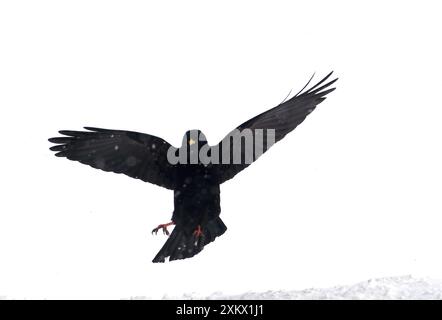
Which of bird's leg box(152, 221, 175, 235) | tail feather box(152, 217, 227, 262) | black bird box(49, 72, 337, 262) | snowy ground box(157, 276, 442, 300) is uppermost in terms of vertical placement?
black bird box(49, 72, 337, 262)

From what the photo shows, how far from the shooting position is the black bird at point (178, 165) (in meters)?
Result: 7.59

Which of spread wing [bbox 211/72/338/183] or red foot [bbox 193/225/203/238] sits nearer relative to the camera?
red foot [bbox 193/225/203/238]

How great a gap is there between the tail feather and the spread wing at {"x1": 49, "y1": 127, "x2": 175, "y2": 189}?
1.82 ft

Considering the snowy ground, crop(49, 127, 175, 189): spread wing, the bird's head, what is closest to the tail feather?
crop(49, 127, 175, 189): spread wing

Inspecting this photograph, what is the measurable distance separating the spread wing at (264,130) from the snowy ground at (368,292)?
1.87m

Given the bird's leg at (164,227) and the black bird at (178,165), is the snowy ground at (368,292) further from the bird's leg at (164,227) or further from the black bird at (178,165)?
the bird's leg at (164,227)

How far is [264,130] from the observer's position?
328 inches

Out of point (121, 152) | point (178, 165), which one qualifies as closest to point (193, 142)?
point (178, 165)

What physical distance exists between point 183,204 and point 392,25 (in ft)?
116

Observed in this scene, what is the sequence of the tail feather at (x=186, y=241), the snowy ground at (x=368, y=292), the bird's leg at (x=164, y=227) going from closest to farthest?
the snowy ground at (x=368, y=292)
the tail feather at (x=186, y=241)
the bird's leg at (x=164, y=227)

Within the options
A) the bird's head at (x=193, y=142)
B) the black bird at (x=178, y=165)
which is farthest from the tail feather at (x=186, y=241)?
the bird's head at (x=193, y=142)

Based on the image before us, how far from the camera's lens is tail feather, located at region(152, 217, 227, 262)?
25.2 ft

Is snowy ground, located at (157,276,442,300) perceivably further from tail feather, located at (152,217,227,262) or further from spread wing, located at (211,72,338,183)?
spread wing, located at (211,72,338,183)

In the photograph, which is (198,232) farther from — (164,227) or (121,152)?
(121,152)
